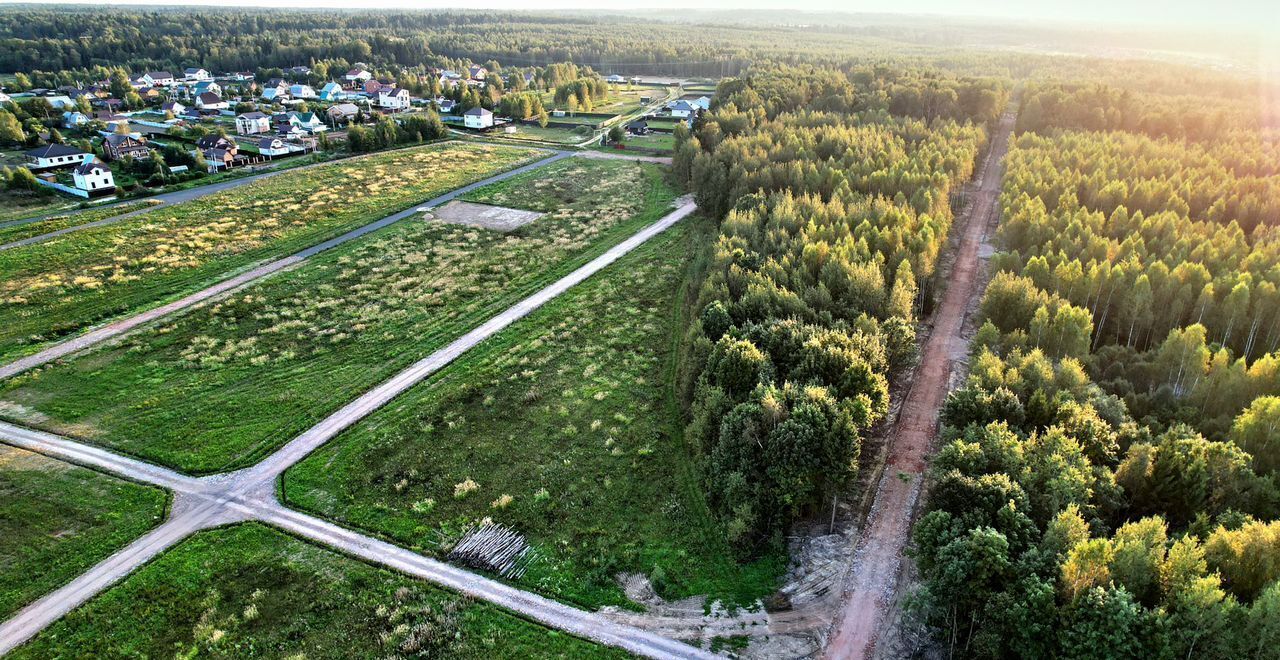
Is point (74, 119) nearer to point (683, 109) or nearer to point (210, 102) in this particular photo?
point (210, 102)

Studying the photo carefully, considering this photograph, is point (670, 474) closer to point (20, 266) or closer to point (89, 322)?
point (89, 322)

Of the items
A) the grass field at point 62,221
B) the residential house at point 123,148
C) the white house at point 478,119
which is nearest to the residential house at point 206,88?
the residential house at point 123,148

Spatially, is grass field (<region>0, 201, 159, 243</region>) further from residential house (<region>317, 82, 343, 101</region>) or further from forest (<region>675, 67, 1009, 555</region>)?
residential house (<region>317, 82, 343, 101</region>)

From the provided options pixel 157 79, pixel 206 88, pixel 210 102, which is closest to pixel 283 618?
pixel 210 102

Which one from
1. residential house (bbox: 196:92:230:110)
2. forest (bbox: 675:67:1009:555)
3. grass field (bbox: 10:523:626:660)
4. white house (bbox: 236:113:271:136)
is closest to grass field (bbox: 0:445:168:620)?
grass field (bbox: 10:523:626:660)

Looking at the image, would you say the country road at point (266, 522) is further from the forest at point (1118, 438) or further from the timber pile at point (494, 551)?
the forest at point (1118, 438)
